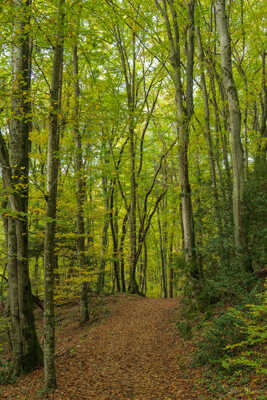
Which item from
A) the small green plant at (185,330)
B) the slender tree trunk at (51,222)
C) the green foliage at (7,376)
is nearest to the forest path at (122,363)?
the small green plant at (185,330)

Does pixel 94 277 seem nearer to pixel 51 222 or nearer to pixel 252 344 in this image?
pixel 51 222

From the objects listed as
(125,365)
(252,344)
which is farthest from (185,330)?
Result: (252,344)

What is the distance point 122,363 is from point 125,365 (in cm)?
16

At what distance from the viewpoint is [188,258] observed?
765cm

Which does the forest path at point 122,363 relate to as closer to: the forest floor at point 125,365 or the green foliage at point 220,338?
the forest floor at point 125,365

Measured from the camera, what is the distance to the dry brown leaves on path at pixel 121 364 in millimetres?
4738

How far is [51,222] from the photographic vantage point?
5.45m

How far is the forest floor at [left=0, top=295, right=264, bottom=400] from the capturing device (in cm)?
463

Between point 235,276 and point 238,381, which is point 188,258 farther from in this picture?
point 238,381

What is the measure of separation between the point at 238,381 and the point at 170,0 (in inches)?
376

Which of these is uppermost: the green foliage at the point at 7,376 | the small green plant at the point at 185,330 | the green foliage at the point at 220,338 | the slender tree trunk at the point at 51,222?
the slender tree trunk at the point at 51,222

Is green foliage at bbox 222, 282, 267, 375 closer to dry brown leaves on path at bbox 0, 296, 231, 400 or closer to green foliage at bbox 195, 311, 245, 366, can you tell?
green foliage at bbox 195, 311, 245, 366

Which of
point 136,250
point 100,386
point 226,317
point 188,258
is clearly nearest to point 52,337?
point 100,386

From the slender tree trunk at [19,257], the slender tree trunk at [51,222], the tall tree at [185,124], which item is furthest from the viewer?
the tall tree at [185,124]
